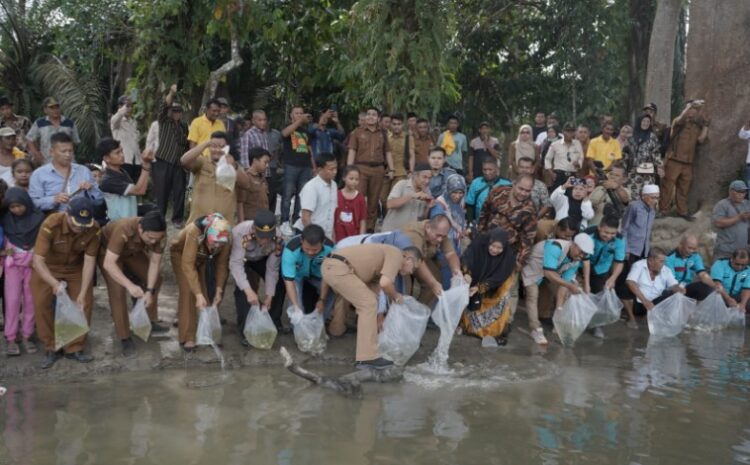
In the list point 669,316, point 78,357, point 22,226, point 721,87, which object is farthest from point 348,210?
point 721,87

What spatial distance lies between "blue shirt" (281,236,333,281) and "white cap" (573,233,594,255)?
284 centimetres

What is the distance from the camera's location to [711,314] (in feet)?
30.0

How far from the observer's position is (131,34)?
478 inches

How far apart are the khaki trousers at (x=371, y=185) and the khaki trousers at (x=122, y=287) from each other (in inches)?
126

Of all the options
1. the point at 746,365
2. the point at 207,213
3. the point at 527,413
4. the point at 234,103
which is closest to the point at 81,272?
the point at 207,213

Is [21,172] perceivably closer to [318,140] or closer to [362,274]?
[362,274]

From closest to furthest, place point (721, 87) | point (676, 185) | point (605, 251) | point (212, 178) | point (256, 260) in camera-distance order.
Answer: point (256, 260) → point (212, 178) → point (605, 251) → point (721, 87) → point (676, 185)

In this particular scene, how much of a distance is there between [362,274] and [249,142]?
3282mm

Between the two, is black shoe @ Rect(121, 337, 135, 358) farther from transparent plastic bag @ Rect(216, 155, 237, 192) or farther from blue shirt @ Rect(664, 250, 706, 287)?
blue shirt @ Rect(664, 250, 706, 287)

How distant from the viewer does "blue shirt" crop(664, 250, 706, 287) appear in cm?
946

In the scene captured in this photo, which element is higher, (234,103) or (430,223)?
(234,103)

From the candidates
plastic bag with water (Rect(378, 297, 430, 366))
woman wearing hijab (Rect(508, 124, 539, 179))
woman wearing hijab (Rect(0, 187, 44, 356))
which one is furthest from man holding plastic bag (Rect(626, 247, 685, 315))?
woman wearing hijab (Rect(0, 187, 44, 356))

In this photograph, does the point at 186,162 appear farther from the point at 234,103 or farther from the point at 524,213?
the point at 234,103

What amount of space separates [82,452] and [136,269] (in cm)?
220
